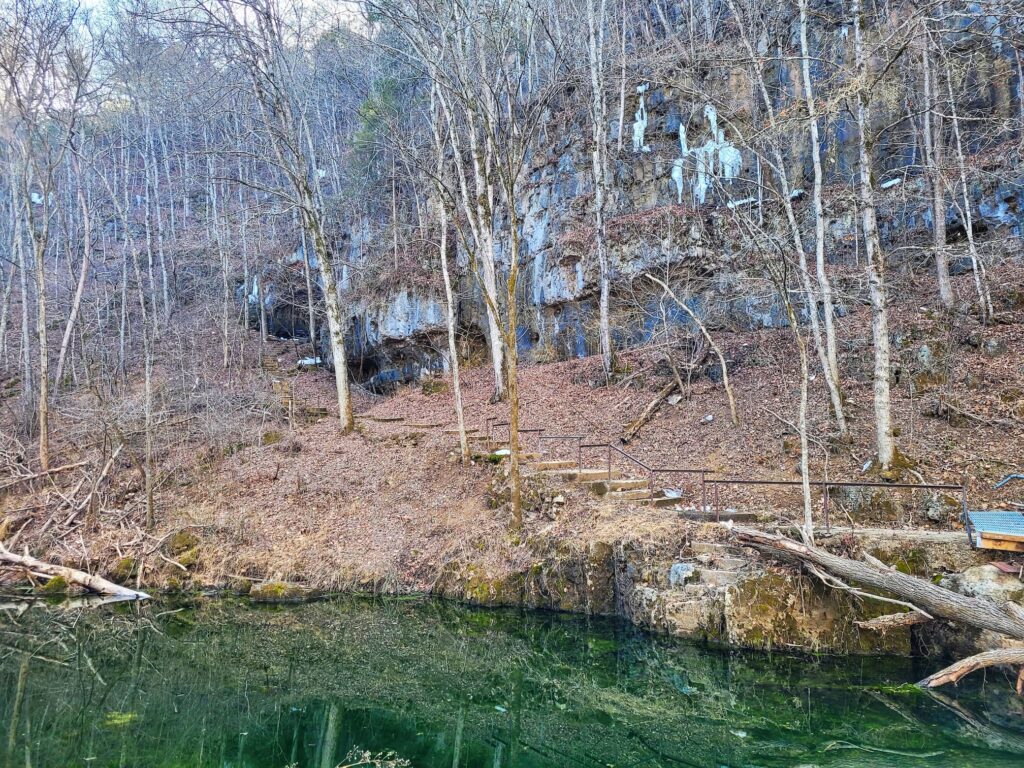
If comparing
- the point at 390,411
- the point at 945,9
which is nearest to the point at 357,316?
the point at 390,411

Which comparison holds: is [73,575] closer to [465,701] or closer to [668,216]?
[465,701]

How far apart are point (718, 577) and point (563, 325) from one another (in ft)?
48.0

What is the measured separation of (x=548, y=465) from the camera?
44.1 ft

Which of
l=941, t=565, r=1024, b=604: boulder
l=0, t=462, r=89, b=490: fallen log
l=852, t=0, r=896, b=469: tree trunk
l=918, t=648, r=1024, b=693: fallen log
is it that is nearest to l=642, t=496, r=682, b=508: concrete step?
l=852, t=0, r=896, b=469: tree trunk

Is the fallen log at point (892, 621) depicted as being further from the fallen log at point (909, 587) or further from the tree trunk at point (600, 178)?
the tree trunk at point (600, 178)

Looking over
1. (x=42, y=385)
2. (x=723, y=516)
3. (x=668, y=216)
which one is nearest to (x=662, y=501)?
(x=723, y=516)

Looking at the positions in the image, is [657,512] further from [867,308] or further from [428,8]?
[428,8]

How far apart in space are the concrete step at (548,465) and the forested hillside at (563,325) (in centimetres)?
67

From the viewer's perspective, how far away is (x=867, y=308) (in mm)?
17016

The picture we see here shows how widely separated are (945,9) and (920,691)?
1629 cm

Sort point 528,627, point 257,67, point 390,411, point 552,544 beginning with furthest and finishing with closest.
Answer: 1. point 390,411
2. point 257,67
3. point 552,544
4. point 528,627

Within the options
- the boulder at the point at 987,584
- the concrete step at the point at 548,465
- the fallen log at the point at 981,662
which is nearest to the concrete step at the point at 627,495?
the concrete step at the point at 548,465

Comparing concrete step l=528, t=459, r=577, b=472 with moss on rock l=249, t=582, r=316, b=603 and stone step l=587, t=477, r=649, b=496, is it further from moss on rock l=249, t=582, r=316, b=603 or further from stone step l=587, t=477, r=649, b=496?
moss on rock l=249, t=582, r=316, b=603

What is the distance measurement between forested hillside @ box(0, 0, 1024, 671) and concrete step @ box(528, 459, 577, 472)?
0.67m
